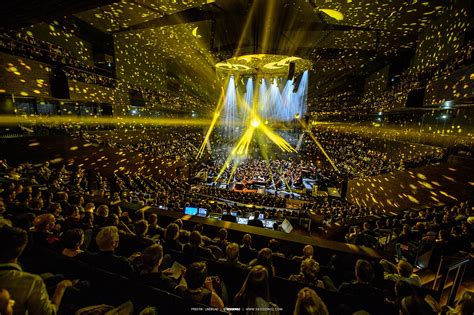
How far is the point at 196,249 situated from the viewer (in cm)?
275

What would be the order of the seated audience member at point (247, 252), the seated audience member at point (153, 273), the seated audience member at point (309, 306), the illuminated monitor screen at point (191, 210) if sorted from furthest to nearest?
the illuminated monitor screen at point (191, 210) < the seated audience member at point (247, 252) < the seated audience member at point (153, 273) < the seated audience member at point (309, 306)

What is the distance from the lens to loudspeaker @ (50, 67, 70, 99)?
1091 cm

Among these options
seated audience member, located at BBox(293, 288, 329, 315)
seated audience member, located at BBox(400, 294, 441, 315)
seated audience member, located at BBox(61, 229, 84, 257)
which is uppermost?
seated audience member, located at BBox(293, 288, 329, 315)

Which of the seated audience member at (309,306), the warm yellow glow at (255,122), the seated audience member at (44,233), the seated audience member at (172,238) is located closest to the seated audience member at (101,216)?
the seated audience member at (44,233)

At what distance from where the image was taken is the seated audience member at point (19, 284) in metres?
1.39

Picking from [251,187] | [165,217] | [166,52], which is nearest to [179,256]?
[165,217]

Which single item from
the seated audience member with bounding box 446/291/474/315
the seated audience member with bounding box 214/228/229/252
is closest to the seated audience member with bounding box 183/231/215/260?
the seated audience member with bounding box 214/228/229/252

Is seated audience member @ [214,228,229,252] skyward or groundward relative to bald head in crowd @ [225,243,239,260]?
groundward

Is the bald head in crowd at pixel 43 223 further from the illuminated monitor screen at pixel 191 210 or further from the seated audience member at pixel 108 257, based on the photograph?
the illuminated monitor screen at pixel 191 210

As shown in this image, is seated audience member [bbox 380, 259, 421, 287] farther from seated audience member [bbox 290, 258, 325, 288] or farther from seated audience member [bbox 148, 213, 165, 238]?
seated audience member [bbox 148, 213, 165, 238]

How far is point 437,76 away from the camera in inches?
368

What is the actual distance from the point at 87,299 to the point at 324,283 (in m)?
2.34

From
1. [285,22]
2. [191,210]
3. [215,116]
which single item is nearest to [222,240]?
[191,210]

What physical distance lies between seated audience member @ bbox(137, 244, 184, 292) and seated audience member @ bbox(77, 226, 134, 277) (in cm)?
19
